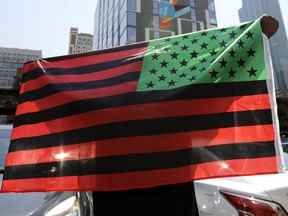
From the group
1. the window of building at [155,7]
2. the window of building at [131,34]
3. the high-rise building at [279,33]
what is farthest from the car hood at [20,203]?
the window of building at [155,7]

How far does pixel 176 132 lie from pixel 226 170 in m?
0.38

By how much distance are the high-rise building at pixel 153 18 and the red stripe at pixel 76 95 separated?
125 ft

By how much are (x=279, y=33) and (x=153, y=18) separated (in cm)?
1898

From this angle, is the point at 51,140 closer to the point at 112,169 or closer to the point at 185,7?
the point at 112,169

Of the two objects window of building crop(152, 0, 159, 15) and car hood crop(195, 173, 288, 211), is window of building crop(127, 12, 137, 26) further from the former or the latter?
car hood crop(195, 173, 288, 211)

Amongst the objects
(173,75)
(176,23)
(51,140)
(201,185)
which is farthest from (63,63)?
(176,23)

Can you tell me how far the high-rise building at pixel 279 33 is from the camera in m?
36.1

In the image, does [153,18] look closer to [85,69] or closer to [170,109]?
[85,69]

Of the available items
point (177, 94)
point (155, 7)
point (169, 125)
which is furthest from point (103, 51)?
point (155, 7)

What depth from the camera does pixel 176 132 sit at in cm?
197

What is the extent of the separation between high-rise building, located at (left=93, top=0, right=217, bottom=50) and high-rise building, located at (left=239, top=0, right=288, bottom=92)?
6.83 meters

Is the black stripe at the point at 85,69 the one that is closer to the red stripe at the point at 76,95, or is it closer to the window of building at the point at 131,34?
the red stripe at the point at 76,95

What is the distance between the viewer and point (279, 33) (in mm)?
32000

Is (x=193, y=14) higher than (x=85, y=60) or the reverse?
higher
